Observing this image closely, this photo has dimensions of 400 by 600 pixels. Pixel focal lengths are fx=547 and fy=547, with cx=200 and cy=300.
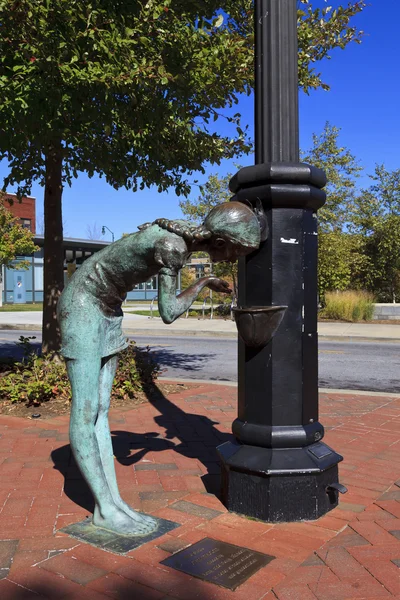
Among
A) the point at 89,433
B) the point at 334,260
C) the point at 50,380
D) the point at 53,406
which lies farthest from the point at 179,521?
the point at 334,260

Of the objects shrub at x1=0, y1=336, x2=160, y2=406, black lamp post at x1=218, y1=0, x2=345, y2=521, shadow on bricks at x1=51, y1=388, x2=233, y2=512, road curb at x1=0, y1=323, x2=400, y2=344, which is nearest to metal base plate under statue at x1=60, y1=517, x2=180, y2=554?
shadow on bricks at x1=51, y1=388, x2=233, y2=512

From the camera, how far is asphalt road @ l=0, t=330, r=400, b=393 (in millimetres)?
8953

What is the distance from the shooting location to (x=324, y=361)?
1121 centimetres

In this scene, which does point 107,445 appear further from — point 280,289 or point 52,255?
point 52,255

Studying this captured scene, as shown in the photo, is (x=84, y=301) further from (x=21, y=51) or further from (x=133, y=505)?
(x=21, y=51)

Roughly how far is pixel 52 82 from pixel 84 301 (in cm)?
275

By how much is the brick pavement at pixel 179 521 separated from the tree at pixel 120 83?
2866 millimetres

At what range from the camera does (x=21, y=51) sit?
486 cm

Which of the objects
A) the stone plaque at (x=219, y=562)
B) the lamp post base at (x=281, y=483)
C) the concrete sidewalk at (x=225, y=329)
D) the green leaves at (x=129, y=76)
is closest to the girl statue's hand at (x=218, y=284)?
the lamp post base at (x=281, y=483)

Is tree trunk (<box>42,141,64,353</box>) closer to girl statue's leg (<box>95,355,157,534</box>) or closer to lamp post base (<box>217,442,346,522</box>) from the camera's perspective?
girl statue's leg (<box>95,355,157,534</box>)

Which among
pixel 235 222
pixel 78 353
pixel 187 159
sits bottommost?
pixel 78 353

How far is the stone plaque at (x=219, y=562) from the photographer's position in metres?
2.48

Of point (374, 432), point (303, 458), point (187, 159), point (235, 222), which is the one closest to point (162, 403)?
point (374, 432)

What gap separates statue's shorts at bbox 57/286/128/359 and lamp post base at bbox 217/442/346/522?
108 cm
